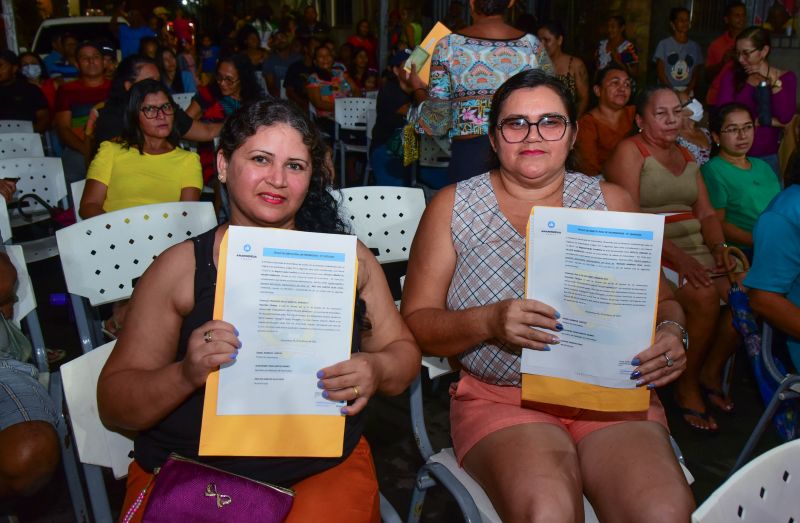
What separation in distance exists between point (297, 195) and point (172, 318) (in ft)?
1.43

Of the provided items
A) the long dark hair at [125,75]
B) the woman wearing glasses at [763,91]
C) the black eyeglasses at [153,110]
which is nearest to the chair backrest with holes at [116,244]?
the black eyeglasses at [153,110]

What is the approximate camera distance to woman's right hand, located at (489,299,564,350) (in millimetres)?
1791

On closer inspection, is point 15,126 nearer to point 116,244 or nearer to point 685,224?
point 116,244

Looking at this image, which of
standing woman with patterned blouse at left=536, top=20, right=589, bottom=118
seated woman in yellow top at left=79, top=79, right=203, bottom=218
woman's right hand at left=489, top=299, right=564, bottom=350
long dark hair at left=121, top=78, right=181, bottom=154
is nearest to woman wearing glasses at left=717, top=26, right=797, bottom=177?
standing woman with patterned blouse at left=536, top=20, right=589, bottom=118

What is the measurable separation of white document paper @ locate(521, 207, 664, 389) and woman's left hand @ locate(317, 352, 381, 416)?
47 centimetres

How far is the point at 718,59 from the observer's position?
25.1 feet

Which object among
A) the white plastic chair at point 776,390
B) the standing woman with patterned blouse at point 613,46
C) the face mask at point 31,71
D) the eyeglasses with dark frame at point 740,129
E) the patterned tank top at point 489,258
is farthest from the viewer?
the face mask at point 31,71

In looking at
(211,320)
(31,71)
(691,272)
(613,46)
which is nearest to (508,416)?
(211,320)

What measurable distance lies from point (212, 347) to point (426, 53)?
2.87m

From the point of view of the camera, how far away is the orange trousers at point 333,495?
1.71 metres

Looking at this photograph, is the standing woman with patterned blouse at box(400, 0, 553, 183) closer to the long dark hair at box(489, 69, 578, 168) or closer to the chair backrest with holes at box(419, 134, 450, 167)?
the long dark hair at box(489, 69, 578, 168)

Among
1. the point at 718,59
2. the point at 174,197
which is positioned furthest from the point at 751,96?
the point at 174,197

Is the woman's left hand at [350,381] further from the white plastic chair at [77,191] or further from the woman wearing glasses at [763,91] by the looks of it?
the woman wearing glasses at [763,91]

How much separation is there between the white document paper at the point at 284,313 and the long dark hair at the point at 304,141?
0.47 metres
